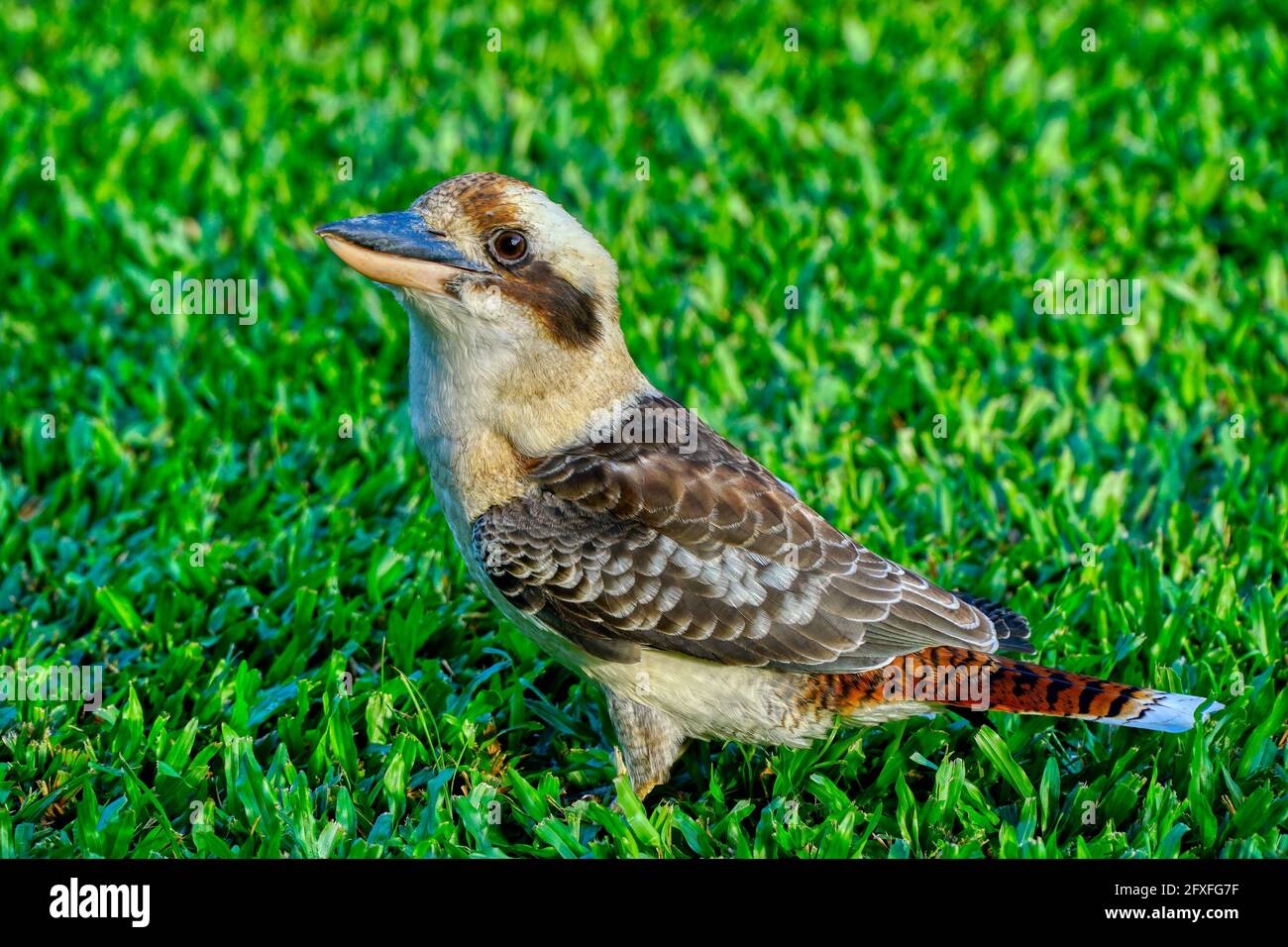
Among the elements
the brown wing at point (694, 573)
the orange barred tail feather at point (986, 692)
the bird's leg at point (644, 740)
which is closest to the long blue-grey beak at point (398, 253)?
the brown wing at point (694, 573)

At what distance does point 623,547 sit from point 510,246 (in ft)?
2.79

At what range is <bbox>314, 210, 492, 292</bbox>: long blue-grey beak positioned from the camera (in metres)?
3.72

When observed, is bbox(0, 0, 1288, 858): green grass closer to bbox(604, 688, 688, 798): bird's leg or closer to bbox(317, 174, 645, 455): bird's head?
bbox(604, 688, 688, 798): bird's leg

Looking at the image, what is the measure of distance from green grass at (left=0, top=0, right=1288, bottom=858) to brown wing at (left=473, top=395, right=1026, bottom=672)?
1.52 ft

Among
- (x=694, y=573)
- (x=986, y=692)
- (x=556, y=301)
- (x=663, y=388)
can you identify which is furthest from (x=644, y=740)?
(x=663, y=388)

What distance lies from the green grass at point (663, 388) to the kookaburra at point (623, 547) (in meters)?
0.28

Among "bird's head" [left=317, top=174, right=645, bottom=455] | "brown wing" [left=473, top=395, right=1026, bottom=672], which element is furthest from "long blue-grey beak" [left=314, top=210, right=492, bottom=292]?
"brown wing" [left=473, top=395, right=1026, bottom=672]

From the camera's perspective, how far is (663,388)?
5.92m

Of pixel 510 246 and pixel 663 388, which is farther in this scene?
pixel 663 388

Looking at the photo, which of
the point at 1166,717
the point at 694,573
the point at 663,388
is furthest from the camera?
the point at 663,388

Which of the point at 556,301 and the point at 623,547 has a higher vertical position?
the point at 556,301

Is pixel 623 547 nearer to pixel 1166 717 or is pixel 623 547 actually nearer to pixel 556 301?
pixel 556 301

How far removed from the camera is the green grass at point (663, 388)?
13.2 ft
